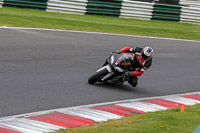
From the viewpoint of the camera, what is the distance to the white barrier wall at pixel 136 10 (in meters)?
24.1

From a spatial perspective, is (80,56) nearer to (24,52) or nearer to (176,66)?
(24,52)

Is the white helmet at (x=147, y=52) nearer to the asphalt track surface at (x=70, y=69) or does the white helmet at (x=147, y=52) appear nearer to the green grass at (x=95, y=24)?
the asphalt track surface at (x=70, y=69)

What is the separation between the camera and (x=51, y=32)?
17078mm

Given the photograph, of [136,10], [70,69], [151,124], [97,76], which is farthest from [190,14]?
[151,124]

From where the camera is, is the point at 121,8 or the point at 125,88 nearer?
the point at 125,88

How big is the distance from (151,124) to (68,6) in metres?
17.2

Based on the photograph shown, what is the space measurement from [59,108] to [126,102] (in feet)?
5.75

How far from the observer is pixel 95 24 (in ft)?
68.0

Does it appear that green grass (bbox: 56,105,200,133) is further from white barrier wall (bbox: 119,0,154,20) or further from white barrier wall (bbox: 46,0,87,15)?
white barrier wall (bbox: 119,0,154,20)

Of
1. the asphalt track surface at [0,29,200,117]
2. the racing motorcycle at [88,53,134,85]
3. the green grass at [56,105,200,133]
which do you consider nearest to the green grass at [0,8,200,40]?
the asphalt track surface at [0,29,200,117]

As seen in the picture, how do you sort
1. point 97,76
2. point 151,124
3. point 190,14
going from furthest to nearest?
point 190,14, point 97,76, point 151,124

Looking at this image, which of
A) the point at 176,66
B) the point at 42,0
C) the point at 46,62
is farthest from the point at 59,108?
the point at 42,0

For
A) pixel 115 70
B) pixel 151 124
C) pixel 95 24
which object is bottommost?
pixel 151 124

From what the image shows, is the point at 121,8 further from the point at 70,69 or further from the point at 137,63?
the point at 137,63
